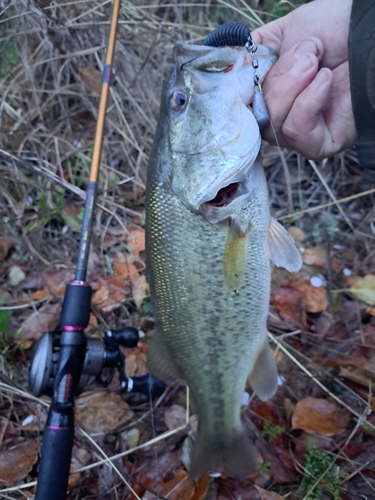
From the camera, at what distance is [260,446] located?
7.66 ft

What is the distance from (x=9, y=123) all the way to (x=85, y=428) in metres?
2.34

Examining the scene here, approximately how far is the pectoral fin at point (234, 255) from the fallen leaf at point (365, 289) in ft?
4.10

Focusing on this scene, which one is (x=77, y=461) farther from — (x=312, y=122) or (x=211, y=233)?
(x=312, y=122)

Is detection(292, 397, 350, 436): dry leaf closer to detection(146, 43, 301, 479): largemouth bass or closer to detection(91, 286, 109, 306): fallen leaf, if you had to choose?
detection(146, 43, 301, 479): largemouth bass

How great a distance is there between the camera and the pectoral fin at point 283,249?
5.73 feet

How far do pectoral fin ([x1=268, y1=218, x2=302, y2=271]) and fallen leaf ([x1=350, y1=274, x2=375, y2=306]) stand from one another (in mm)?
1069

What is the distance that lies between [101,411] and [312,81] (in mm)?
2060

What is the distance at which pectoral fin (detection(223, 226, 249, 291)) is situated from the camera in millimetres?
1664

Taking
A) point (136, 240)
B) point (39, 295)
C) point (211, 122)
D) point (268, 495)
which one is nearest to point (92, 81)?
point (136, 240)

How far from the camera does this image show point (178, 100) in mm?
1675

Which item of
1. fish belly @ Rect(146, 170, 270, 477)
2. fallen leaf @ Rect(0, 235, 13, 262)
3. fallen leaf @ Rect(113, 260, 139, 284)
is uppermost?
fish belly @ Rect(146, 170, 270, 477)

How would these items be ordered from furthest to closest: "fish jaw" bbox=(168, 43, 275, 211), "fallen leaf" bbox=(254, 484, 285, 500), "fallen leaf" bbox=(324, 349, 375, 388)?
"fallen leaf" bbox=(324, 349, 375, 388) → "fallen leaf" bbox=(254, 484, 285, 500) → "fish jaw" bbox=(168, 43, 275, 211)

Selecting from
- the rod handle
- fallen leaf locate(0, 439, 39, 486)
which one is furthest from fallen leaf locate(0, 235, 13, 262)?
the rod handle

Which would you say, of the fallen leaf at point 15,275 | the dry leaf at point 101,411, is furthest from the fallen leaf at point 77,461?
the fallen leaf at point 15,275
